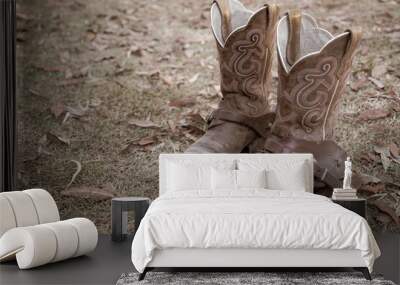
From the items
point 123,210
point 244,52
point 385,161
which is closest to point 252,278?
point 123,210

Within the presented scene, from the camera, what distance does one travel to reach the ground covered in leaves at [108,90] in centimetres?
596

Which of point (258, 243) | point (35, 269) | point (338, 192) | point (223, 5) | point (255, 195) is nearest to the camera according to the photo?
point (258, 243)

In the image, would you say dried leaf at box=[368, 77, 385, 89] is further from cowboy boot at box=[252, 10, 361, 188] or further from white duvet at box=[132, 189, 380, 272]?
white duvet at box=[132, 189, 380, 272]

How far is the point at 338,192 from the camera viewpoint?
5203 millimetres

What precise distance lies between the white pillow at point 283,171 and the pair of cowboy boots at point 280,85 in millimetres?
222

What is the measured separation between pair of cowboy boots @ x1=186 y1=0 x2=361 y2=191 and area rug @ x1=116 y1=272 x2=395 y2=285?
1.78 meters

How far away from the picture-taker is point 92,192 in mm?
5988

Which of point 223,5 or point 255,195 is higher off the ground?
point 223,5

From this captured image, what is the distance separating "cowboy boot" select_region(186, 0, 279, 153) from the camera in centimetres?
553

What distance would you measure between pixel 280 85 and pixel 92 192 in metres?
2.07

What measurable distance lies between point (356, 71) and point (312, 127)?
31.3 inches

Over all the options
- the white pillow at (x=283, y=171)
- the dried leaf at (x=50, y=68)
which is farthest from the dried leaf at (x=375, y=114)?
the dried leaf at (x=50, y=68)

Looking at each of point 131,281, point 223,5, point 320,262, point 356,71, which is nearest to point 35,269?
point 131,281

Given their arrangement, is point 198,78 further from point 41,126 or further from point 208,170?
point 41,126
